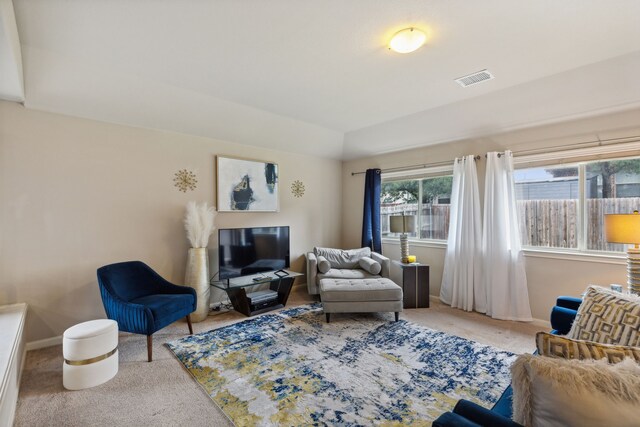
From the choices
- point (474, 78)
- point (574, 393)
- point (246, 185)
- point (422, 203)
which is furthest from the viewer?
point (422, 203)

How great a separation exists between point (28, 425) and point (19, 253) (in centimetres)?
161

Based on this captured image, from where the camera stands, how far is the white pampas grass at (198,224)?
3453 mm

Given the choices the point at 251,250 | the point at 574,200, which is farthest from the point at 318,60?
the point at 574,200

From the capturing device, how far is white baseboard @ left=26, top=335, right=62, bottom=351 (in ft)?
8.87

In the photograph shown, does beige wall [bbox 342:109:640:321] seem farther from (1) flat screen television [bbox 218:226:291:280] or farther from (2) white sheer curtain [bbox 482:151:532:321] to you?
(1) flat screen television [bbox 218:226:291:280]

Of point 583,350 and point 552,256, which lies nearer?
point 583,350

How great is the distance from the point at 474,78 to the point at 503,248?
2.04 meters

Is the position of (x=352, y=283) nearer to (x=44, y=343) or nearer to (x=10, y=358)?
(x=10, y=358)

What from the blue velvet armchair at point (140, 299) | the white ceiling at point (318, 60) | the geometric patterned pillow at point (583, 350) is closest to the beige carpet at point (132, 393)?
the blue velvet armchair at point (140, 299)

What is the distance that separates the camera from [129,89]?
2.86 meters

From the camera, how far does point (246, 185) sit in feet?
13.8

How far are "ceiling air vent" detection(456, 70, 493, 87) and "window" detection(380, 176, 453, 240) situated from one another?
1.65 m

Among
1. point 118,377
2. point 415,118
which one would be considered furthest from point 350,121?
point 118,377

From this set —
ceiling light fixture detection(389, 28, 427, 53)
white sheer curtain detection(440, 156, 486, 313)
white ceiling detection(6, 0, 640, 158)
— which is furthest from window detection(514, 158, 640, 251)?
ceiling light fixture detection(389, 28, 427, 53)
